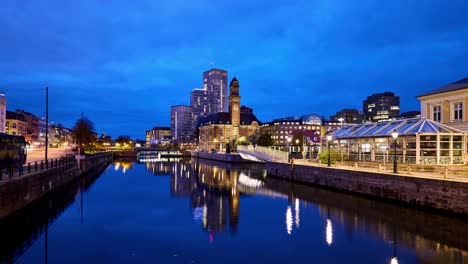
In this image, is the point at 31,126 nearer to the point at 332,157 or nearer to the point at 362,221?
the point at 332,157

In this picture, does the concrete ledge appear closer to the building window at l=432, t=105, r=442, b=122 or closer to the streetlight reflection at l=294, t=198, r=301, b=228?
the building window at l=432, t=105, r=442, b=122

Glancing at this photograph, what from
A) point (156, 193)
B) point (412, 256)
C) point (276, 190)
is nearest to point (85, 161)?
point (156, 193)

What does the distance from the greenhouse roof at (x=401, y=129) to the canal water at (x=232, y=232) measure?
847 cm

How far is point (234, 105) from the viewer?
542ft

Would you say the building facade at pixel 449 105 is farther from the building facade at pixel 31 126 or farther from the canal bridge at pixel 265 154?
the building facade at pixel 31 126

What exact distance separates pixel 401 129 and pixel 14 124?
139 metres

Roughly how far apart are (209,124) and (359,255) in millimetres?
171228

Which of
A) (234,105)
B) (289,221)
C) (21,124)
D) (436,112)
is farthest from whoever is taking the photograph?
(234,105)

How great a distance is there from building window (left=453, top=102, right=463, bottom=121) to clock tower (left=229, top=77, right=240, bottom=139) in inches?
4983

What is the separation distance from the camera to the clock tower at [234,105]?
526 feet

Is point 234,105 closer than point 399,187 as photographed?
No

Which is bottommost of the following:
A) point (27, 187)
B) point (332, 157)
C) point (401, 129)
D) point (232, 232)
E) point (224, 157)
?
point (232, 232)

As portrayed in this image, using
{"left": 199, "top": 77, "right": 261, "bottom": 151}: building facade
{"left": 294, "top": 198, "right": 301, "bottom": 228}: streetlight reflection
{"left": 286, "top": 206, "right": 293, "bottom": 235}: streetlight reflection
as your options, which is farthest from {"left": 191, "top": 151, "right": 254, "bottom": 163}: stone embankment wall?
{"left": 286, "top": 206, "right": 293, "bottom": 235}: streetlight reflection

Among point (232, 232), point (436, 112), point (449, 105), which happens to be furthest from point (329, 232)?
point (436, 112)
